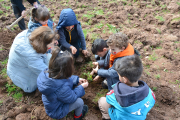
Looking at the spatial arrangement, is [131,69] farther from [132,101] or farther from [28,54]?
[28,54]

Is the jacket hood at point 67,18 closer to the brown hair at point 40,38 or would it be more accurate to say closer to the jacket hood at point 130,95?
the brown hair at point 40,38

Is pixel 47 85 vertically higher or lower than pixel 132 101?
higher

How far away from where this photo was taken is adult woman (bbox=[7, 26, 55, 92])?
194 centimetres

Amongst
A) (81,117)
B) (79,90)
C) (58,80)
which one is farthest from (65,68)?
(81,117)

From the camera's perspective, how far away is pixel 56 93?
1.63 metres

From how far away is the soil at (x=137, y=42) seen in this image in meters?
2.30

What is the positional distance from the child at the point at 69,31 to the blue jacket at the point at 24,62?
2.87ft

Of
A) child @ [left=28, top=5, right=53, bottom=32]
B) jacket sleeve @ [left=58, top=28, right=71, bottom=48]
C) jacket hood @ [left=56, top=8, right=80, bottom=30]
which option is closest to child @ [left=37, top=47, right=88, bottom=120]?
child @ [left=28, top=5, right=53, bottom=32]

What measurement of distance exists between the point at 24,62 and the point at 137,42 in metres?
3.13

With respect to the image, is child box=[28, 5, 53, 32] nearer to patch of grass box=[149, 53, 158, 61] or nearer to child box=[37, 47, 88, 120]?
child box=[37, 47, 88, 120]

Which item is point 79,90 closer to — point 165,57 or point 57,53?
point 57,53

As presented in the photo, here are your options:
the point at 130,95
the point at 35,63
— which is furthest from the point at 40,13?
the point at 130,95

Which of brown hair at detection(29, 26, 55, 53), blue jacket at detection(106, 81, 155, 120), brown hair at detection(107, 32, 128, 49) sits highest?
brown hair at detection(29, 26, 55, 53)

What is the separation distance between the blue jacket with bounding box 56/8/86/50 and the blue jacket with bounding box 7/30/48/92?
873 millimetres
